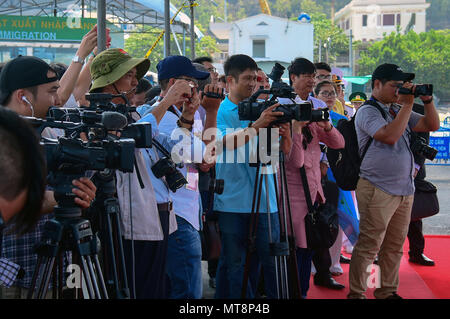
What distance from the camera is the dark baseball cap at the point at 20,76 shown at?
2861mm

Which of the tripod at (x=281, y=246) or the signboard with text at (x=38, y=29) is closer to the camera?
the tripod at (x=281, y=246)

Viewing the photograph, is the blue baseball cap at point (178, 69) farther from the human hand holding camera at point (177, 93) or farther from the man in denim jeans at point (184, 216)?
the human hand holding camera at point (177, 93)

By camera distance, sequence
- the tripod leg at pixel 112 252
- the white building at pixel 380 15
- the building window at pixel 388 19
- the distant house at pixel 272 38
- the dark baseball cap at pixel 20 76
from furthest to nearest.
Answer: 1. the building window at pixel 388 19
2. the white building at pixel 380 15
3. the distant house at pixel 272 38
4. the dark baseball cap at pixel 20 76
5. the tripod leg at pixel 112 252

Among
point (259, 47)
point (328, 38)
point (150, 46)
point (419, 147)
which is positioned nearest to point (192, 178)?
point (419, 147)

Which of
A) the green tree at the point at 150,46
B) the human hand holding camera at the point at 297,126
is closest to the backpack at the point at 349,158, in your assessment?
the human hand holding camera at the point at 297,126

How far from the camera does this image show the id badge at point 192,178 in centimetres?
383

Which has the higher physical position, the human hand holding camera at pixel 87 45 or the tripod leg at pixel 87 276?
the human hand holding camera at pixel 87 45

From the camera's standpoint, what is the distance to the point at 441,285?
5453 mm

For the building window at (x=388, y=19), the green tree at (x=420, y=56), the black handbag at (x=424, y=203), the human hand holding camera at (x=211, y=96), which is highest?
the building window at (x=388, y=19)

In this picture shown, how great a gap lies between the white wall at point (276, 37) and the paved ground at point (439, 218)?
43166mm

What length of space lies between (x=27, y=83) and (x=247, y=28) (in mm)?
56524

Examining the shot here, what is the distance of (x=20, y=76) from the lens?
2.87 metres

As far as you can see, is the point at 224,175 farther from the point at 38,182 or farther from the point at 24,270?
the point at 38,182

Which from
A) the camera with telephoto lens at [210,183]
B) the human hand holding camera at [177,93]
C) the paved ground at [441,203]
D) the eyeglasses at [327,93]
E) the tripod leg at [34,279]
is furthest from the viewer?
the paved ground at [441,203]
